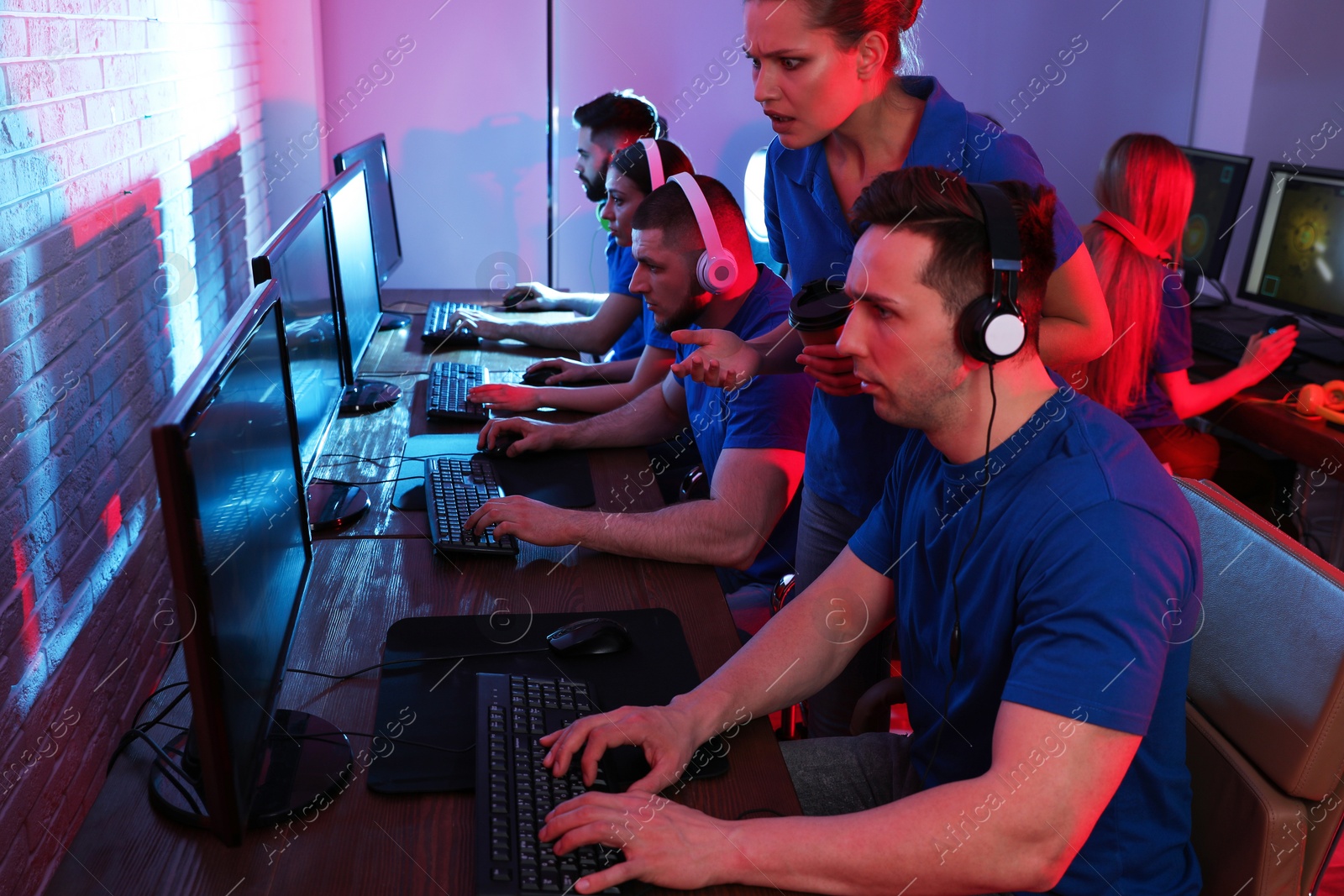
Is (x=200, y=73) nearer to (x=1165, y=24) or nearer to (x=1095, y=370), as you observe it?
(x=1095, y=370)

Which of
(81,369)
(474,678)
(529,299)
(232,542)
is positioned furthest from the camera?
(529,299)

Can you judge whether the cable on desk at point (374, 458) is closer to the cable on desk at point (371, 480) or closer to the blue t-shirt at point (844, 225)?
the cable on desk at point (371, 480)

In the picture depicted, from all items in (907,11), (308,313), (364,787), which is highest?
(907,11)

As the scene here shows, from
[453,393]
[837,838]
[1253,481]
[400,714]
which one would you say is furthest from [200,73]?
[1253,481]

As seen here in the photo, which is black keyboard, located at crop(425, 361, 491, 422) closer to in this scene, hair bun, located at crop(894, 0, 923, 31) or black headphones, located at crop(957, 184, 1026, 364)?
hair bun, located at crop(894, 0, 923, 31)

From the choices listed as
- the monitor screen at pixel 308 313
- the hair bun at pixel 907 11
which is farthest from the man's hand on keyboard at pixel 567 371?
the hair bun at pixel 907 11

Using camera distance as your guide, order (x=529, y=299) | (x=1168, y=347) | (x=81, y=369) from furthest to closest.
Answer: (x=529, y=299) < (x=1168, y=347) < (x=81, y=369)

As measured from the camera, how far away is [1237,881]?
110cm

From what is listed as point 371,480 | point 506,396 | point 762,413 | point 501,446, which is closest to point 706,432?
point 762,413

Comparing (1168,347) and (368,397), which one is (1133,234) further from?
(368,397)

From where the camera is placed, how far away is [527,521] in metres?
1.56

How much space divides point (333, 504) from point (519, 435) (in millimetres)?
433

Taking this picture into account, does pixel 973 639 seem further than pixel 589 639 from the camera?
No

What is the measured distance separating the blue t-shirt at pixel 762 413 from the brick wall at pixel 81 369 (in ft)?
3.35
